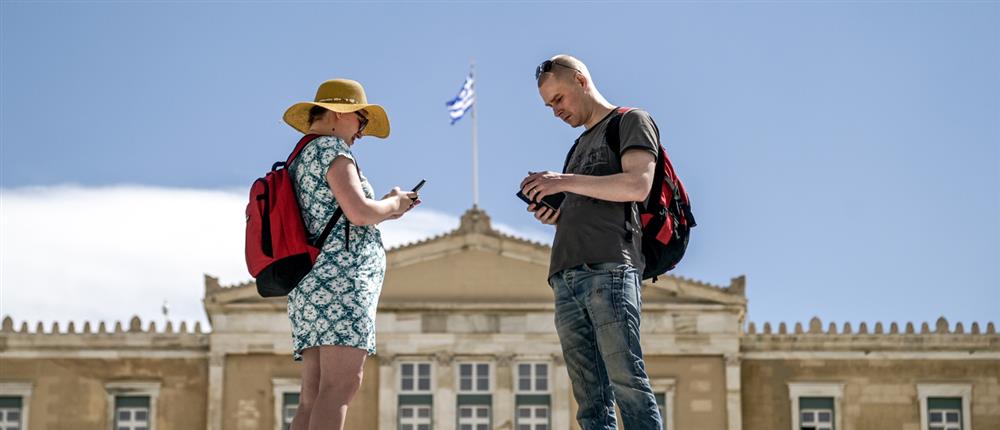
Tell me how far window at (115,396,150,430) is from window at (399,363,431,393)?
527 centimetres

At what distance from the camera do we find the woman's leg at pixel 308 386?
7016 mm

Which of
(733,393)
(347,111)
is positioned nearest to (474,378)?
(733,393)

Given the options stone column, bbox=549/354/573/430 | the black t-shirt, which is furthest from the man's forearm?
stone column, bbox=549/354/573/430

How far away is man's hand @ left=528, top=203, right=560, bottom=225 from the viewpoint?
693cm

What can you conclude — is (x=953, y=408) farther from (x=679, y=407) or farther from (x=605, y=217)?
(x=605, y=217)

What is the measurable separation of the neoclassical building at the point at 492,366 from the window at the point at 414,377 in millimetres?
28

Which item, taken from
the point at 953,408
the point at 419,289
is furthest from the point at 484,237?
the point at 953,408

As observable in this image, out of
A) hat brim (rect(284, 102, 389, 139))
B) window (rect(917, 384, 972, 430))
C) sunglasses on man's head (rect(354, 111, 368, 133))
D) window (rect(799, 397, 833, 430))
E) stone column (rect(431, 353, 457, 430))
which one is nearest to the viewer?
hat brim (rect(284, 102, 389, 139))

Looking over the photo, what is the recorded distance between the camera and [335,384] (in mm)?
6891

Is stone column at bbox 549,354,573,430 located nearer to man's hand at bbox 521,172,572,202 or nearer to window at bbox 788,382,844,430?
window at bbox 788,382,844,430

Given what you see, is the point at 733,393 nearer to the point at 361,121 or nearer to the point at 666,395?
the point at 666,395

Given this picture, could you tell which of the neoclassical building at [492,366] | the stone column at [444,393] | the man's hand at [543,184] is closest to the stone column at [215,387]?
the neoclassical building at [492,366]

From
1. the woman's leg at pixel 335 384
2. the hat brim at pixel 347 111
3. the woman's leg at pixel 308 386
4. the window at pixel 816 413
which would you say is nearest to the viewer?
the woman's leg at pixel 335 384

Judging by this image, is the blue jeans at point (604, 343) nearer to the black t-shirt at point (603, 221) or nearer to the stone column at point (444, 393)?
the black t-shirt at point (603, 221)
